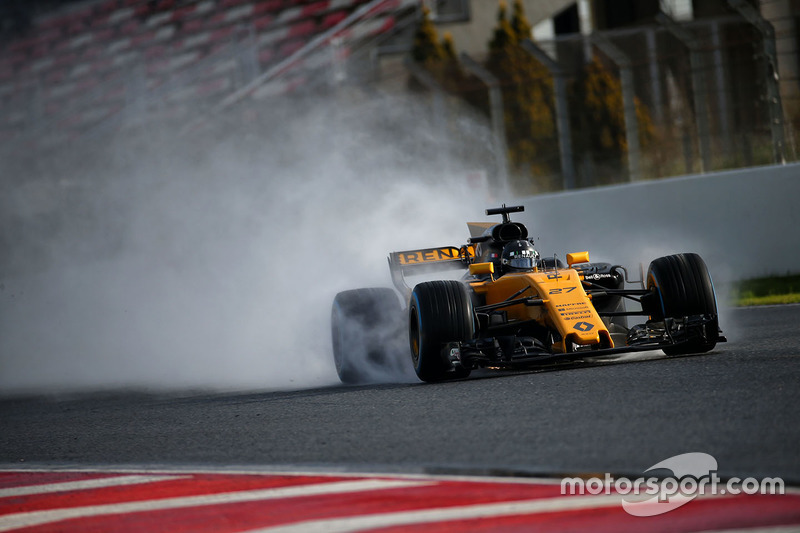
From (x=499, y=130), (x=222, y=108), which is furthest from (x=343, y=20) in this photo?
(x=499, y=130)

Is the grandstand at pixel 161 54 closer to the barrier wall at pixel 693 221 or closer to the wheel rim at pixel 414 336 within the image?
the barrier wall at pixel 693 221

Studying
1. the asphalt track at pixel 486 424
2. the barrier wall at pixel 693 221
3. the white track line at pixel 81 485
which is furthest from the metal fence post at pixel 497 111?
the white track line at pixel 81 485

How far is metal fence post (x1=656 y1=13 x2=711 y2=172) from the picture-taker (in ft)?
47.2

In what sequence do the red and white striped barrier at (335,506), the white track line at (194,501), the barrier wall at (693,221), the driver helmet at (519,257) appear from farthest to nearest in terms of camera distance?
the barrier wall at (693,221) < the driver helmet at (519,257) < the white track line at (194,501) < the red and white striped barrier at (335,506)

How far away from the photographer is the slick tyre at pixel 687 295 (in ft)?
27.1

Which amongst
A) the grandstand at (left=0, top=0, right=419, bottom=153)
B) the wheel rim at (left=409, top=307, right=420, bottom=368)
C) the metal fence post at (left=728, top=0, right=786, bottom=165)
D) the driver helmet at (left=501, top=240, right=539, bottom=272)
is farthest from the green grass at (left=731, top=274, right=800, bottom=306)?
the grandstand at (left=0, top=0, right=419, bottom=153)

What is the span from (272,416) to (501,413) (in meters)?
1.68

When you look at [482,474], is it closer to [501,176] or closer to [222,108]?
[501,176]

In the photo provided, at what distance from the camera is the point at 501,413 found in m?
6.32

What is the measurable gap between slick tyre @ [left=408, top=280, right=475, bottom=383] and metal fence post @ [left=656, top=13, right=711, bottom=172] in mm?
7358

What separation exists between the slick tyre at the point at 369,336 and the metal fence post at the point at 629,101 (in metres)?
6.39

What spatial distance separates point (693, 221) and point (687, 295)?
579cm

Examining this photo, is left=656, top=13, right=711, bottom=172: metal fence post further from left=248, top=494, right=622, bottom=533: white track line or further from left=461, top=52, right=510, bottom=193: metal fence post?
left=248, top=494, right=622, bottom=533: white track line

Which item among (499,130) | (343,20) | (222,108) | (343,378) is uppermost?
(343,20)
